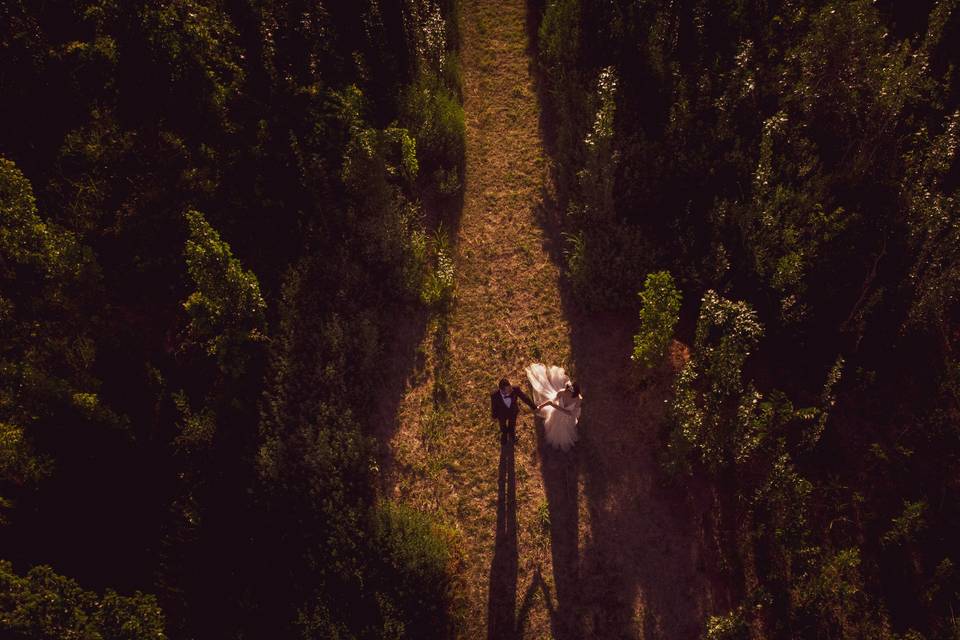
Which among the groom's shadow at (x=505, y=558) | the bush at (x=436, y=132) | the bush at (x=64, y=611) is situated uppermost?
the bush at (x=436, y=132)

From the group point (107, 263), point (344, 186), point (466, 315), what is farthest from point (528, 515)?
point (107, 263)

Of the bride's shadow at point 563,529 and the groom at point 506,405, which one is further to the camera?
the groom at point 506,405

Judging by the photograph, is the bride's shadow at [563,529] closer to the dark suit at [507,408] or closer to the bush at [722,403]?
the dark suit at [507,408]

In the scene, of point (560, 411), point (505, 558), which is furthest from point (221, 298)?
point (505, 558)

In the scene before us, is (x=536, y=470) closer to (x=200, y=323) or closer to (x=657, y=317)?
(x=657, y=317)

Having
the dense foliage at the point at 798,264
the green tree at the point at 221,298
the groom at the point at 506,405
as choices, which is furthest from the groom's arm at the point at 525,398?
the green tree at the point at 221,298

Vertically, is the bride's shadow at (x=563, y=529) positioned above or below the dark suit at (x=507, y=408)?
below

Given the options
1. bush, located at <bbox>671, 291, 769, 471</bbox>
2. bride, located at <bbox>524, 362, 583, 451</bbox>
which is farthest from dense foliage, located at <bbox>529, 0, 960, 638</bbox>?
bride, located at <bbox>524, 362, 583, 451</bbox>
